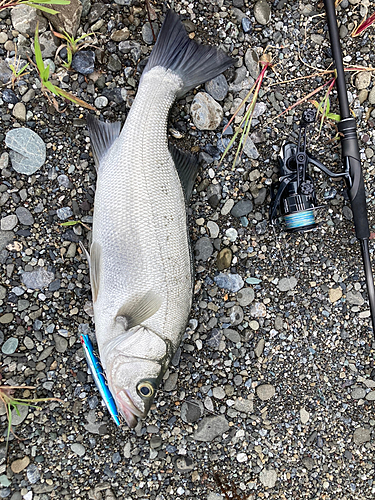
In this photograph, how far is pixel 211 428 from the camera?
7.52 feet

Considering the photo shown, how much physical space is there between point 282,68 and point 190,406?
2361mm

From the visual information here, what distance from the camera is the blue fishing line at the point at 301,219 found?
2152 mm

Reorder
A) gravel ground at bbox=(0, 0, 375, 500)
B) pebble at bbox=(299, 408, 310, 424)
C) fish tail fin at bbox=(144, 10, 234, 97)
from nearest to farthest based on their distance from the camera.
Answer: fish tail fin at bbox=(144, 10, 234, 97), gravel ground at bbox=(0, 0, 375, 500), pebble at bbox=(299, 408, 310, 424)

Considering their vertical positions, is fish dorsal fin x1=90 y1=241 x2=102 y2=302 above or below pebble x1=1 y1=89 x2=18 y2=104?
below

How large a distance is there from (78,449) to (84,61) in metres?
2.45

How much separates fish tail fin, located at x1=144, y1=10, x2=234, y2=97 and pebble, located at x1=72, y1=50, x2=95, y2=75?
0.38 meters

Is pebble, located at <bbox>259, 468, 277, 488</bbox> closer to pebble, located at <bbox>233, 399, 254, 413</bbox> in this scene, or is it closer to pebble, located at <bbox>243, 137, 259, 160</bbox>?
pebble, located at <bbox>233, 399, 254, 413</bbox>

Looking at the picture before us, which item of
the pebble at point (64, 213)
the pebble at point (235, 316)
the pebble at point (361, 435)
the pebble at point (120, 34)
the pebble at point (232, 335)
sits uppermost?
the pebble at point (120, 34)

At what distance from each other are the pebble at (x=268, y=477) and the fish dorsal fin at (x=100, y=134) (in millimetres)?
2277

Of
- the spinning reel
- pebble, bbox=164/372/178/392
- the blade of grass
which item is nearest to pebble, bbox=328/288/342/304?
the spinning reel

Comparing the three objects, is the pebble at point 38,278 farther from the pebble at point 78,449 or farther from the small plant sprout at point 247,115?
the small plant sprout at point 247,115

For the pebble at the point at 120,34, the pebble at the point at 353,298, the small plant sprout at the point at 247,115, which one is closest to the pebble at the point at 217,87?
the small plant sprout at the point at 247,115

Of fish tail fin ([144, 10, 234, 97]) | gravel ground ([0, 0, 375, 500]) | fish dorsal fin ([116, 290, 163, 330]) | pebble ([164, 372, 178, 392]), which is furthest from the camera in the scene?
pebble ([164, 372, 178, 392])

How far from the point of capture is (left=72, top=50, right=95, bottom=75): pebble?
216 cm
